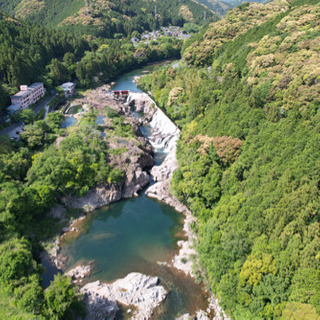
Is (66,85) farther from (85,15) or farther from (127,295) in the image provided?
(85,15)

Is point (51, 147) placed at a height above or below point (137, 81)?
above

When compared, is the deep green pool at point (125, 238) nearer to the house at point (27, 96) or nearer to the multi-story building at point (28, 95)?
the house at point (27, 96)

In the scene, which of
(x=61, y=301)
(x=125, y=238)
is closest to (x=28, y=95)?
(x=125, y=238)

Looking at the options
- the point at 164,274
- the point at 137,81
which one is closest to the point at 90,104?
the point at 137,81

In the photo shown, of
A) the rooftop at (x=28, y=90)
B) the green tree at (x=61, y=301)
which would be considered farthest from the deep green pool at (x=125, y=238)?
the rooftop at (x=28, y=90)

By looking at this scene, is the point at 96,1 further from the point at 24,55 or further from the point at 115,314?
the point at 115,314

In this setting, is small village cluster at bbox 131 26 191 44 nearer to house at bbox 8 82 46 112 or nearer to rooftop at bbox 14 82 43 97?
rooftop at bbox 14 82 43 97
